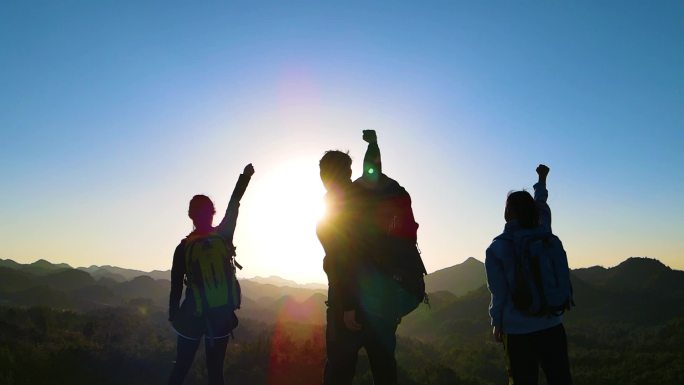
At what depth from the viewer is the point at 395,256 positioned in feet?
10.6

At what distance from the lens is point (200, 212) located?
458cm

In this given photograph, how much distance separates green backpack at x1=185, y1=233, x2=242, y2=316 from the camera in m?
4.34

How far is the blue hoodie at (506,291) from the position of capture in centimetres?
338

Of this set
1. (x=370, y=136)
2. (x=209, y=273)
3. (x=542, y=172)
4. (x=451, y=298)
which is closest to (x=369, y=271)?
(x=370, y=136)

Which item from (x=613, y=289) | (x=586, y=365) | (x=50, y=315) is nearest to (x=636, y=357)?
(x=586, y=365)

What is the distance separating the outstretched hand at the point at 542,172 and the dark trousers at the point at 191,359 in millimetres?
3567

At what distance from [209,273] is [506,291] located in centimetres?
276

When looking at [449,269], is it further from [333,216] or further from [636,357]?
[333,216]

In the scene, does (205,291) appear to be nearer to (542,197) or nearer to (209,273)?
(209,273)

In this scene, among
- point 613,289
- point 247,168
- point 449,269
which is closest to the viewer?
point 247,168

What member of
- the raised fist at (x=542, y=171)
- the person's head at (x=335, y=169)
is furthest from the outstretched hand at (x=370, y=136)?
the raised fist at (x=542, y=171)

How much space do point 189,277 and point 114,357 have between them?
6.55 m

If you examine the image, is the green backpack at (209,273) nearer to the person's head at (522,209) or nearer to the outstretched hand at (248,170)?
the outstretched hand at (248,170)

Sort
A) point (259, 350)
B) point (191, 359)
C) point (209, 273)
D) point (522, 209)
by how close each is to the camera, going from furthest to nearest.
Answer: point (259, 350) → point (209, 273) → point (191, 359) → point (522, 209)
